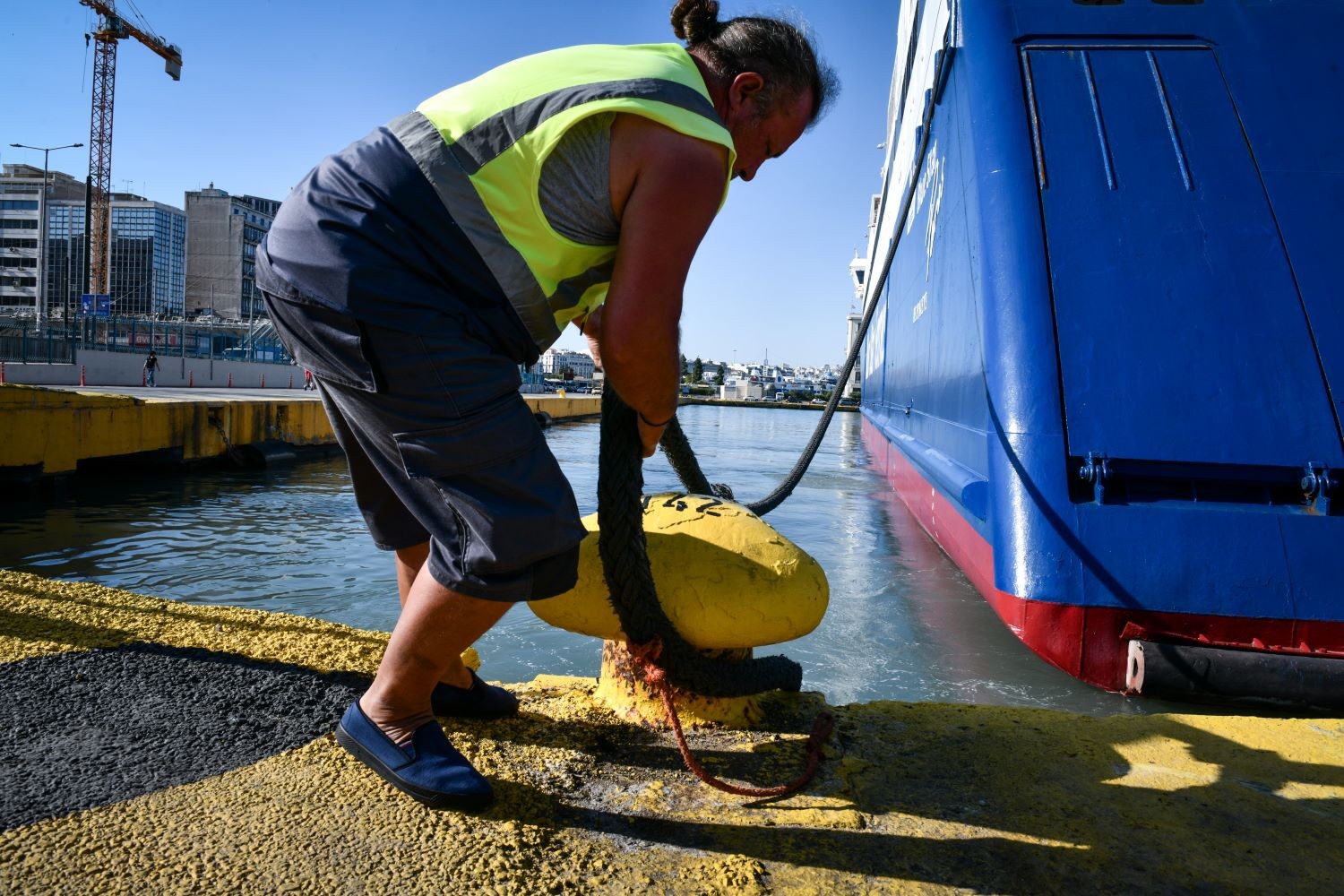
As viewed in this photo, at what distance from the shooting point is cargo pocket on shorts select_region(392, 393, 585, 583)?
1.33m

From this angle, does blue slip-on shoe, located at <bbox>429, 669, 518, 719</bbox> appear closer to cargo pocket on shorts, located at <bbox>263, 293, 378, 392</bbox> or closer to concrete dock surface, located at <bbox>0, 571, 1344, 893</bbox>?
concrete dock surface, located at <bbox>0, 571, 1344, 893</bbox>

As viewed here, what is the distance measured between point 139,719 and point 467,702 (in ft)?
2.16

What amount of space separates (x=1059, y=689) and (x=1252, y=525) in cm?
117

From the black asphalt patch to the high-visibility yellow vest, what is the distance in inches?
41.2

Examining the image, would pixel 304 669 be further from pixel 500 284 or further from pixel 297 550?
pixel 297 550

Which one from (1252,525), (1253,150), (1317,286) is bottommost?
(1252,525)

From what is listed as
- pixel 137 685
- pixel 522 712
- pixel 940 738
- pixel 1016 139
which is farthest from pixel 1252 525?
pixel 137 685

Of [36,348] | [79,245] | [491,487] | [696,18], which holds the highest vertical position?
[79,245]

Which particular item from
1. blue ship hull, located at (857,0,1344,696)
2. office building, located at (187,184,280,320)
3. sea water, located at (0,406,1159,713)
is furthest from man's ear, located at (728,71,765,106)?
office building, located at (187,184,280,320)

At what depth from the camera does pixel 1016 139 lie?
365 cm

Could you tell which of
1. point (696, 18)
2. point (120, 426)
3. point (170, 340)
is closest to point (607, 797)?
point (696, 18)

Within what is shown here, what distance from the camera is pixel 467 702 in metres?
1.89

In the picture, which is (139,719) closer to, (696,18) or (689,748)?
(689,748)

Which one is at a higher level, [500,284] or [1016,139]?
[1016,139]
